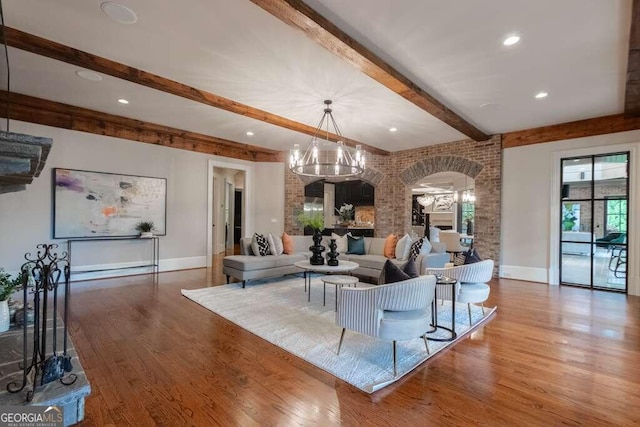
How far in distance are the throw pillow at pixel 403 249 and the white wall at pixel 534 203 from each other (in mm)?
2375

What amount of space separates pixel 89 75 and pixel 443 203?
12.7 meters

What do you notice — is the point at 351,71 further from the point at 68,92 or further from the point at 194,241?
the point at 194,241

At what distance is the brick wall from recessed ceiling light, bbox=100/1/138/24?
549 centimetres

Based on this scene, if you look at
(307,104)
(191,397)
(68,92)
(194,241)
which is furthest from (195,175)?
(191,397)

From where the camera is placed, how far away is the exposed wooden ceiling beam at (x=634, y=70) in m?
2.60

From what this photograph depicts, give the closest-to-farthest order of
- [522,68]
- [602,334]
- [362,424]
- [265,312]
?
[362,424] → [602,334] → [522,68] → [265,312]

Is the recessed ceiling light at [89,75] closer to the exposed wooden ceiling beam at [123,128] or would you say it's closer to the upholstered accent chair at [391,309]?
the exposed wooden ceiling beam at [123,128]

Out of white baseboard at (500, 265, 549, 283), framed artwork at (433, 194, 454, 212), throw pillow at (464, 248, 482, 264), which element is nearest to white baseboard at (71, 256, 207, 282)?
throw pillow at (464, 248, 482, 264)

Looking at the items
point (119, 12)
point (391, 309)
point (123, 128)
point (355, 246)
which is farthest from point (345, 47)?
point (123, 128)

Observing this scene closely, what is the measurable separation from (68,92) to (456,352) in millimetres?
6037

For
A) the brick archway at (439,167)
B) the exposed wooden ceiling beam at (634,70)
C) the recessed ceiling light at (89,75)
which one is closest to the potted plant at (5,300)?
the recessed ceiling light at (89,75)

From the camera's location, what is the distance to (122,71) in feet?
11.9

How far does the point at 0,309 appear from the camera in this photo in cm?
246

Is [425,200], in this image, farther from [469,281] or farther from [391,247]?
[469,281]
